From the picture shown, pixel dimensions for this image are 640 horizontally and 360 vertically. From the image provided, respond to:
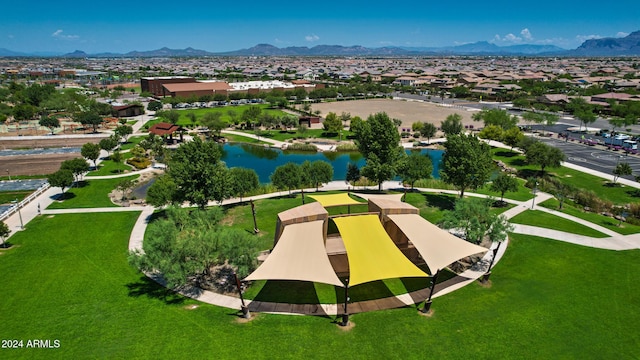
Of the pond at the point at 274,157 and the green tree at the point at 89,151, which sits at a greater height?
the green tree at the point at 89,151

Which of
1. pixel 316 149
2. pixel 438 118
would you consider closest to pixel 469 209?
pixel 316 149

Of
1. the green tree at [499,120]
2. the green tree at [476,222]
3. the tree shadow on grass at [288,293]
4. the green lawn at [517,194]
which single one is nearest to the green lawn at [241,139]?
the green lawn at [517,194]

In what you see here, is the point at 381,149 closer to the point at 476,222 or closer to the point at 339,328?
the point at 476,222

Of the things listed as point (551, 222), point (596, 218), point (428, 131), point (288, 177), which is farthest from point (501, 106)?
point (288, 177)

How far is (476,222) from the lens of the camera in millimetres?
30938

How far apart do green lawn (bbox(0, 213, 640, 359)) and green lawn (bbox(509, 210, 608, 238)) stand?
5537mm

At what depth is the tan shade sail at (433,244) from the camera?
25.4 m

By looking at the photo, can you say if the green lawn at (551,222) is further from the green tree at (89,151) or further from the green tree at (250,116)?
the green tree at (250,116)

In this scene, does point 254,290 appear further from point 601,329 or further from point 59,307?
point 601,329

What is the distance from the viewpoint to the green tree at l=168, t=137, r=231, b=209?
36656 mm

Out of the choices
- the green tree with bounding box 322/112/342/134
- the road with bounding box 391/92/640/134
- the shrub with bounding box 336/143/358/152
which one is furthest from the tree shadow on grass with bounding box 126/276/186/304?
the road with bounding box 391/92/640/134

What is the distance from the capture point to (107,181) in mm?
53594

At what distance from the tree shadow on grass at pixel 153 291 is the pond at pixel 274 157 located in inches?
1456

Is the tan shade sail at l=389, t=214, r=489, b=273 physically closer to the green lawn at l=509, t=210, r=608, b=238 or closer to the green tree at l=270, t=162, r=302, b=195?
the green lawn at l=509, t=210, r=608, b=238
